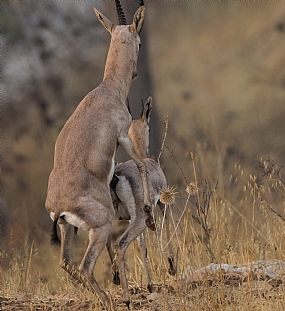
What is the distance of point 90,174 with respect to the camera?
4.79 meters

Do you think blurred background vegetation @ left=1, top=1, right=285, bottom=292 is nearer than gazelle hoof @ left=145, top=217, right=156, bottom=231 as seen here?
No

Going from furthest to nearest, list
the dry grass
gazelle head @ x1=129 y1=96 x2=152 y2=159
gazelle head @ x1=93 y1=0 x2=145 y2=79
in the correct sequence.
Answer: gazelle head @ x1=129 y1=96 x2=152 y2=159 < gazelle head @ x1=93 y1=0 x2=145 y2=79 < the dry grass

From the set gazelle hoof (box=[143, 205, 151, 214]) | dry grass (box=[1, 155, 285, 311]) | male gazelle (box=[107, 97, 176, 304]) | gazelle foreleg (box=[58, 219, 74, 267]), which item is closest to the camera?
dry grass (box=[1, 155, 285, 311])

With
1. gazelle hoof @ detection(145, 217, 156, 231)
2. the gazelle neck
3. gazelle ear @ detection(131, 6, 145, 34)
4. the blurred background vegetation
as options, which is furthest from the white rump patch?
the blurred background vegetation

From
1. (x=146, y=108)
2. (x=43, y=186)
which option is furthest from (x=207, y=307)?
(x=43, y=186)

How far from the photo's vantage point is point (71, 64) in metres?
13.0

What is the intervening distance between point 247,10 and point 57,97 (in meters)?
6.31

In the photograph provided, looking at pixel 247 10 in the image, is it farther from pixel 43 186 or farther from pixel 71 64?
pixel 43 186

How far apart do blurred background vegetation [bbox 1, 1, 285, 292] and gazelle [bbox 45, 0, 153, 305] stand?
3.53 m

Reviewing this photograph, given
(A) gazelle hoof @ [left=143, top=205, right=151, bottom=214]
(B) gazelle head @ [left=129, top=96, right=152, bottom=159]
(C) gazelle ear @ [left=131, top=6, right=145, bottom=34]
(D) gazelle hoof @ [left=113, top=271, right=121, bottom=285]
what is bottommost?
(D) gazelle hoof @ [left=113, top=271, right=121, bottom=285]

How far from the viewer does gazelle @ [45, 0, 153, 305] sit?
466cm

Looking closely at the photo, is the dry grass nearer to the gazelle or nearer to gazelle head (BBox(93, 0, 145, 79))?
the gazelle

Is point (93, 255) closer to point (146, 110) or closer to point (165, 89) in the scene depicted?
point (146, 110)

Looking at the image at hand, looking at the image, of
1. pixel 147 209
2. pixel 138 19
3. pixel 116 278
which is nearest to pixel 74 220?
pixel 147 209
